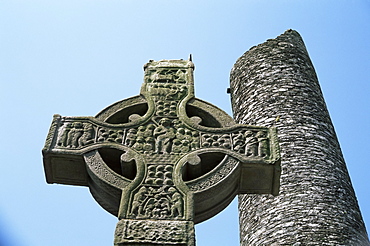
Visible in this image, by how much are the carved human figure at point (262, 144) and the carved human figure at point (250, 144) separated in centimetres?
3

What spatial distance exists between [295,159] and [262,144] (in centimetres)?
360

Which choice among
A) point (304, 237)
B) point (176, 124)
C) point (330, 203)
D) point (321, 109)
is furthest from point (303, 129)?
point (176, 124)

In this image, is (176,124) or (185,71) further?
(185,71)

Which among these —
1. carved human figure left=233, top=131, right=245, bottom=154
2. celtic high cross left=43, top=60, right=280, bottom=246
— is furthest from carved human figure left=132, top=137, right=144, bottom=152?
carved human figure left=233, top=131, right=245, bottom=154

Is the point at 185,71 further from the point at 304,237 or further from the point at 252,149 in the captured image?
the point at 304,237

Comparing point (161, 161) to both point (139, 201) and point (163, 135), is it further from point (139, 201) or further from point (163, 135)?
point (139, 201)

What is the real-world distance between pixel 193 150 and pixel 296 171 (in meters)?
3.68

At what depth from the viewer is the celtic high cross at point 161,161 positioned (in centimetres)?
312

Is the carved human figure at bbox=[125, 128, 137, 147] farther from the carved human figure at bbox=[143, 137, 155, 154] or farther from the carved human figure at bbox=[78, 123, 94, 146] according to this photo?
the carved human figure at bbox=[78, 123, 94, 146]

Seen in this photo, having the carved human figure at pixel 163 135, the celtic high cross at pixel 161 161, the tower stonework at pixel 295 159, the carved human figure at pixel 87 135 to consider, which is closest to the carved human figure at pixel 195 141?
the celtic high cross at pixel 161 161

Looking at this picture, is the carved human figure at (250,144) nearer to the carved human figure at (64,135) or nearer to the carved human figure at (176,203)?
the carved human figure at (176,203)

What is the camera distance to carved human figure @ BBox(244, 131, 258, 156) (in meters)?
3.61

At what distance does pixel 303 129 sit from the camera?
25.2 ft

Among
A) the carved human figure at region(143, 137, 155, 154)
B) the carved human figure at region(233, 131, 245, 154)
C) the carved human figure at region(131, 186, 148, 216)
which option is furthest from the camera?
the carved human figure at region(233, 131, 245, 154)
